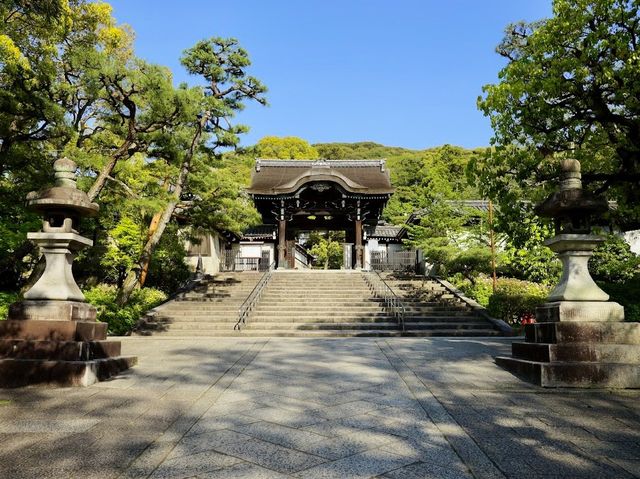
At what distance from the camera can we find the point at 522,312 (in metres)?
13.6

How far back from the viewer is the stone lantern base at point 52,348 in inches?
189

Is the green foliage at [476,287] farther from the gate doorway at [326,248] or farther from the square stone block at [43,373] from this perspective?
the square stone block at [43,373]

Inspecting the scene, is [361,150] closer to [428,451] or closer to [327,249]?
[327,249]

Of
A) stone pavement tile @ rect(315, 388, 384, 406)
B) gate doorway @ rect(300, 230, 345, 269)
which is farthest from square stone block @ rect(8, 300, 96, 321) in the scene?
gate doorway @ rect(300, 230, 345, 269)

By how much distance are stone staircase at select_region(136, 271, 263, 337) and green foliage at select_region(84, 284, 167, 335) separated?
45 cm

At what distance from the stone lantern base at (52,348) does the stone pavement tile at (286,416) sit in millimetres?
2346

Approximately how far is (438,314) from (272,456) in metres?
11.3

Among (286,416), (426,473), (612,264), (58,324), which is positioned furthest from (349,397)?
(612,264)

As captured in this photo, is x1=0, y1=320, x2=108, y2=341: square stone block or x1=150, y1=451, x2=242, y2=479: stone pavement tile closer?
x1=150, y1=451, x2=242, y2=479: stone pavement tile

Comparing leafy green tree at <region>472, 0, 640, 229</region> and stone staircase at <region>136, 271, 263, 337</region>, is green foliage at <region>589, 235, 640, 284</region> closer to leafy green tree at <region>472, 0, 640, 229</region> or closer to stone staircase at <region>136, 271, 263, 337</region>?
leafy green tree at <region>472, 0, 640, 229</region>

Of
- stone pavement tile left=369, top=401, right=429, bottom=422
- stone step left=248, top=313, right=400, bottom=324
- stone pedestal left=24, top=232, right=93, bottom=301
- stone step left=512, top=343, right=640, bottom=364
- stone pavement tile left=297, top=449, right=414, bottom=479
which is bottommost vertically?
stone step left=248, top=313, right=400, bottom=324

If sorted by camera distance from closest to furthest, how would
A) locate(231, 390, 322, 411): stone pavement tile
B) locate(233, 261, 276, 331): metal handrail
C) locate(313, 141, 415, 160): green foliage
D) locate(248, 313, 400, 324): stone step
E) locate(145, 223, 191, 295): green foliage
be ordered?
locate(231, 390, 322, 411): stone pavement tile < locate(233, 261, 276, 331): metal handrail < locate(248, 313, 400, 324): stone step < locate(145, 223, 191, 295): green foliage < locate(313, 141, 415, 160): green foliage

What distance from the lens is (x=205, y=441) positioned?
124 inches

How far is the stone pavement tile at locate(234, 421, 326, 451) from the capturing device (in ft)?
10.3
